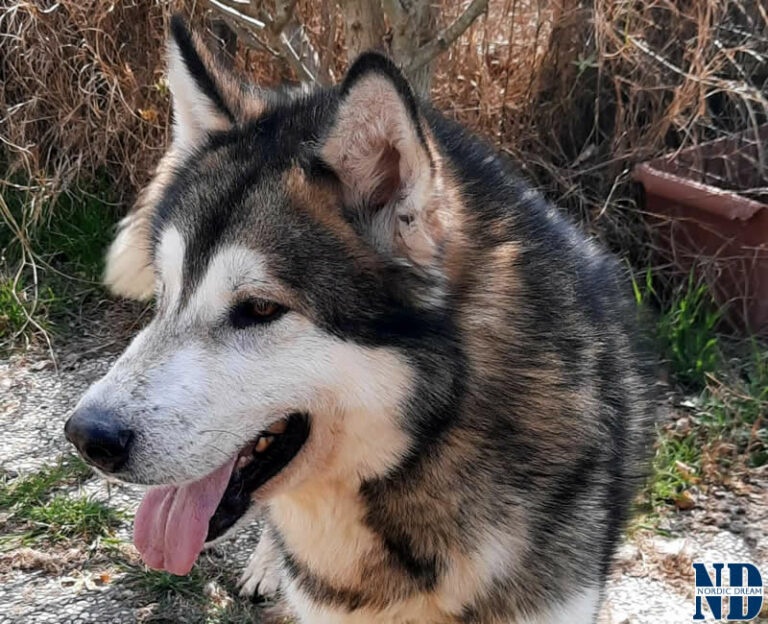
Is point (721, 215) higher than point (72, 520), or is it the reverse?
point (721, 215)

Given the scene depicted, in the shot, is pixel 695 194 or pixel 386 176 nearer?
pixel 386 176

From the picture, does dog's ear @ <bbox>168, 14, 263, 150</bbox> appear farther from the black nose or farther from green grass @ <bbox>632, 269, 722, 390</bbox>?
green grass @ <bbox>632, 269, 722, 390</bbox>

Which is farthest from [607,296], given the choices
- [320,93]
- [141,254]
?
[141,254]

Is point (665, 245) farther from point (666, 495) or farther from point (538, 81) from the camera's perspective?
point (666, 495)

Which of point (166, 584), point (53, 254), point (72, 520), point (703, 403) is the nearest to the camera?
point (166, 584)

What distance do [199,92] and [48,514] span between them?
5.83 ft

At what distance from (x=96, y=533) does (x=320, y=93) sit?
6.08ft

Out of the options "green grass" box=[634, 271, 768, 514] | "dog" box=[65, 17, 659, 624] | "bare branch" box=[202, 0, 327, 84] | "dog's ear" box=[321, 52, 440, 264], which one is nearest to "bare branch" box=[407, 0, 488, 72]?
"bare branch" box=[202, 0, 327, 84]

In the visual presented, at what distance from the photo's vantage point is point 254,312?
73.7 inches

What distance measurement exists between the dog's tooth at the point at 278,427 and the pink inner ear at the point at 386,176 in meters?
0.52

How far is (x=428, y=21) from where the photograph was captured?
141 inches

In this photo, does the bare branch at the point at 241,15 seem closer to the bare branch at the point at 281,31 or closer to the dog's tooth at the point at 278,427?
the bare branch at the point at 281,31

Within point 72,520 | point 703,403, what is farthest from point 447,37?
point 72,520

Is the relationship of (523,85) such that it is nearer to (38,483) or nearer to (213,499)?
→ (38,483)
